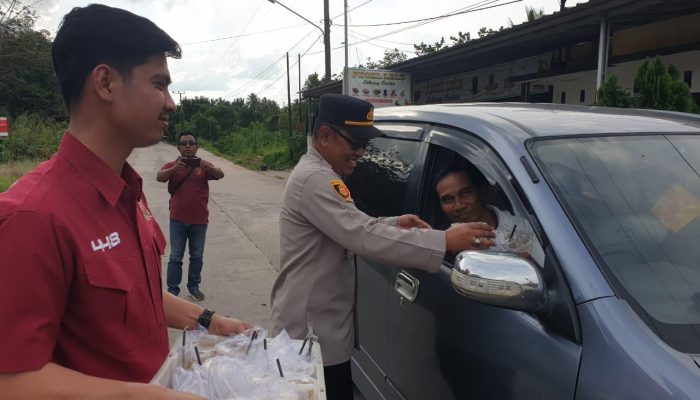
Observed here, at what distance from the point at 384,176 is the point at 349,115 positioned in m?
0.73

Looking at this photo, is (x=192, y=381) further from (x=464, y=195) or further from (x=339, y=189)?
(x=464, y=195)

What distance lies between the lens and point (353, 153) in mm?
2285

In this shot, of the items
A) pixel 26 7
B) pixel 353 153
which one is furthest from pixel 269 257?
pixel 26 7

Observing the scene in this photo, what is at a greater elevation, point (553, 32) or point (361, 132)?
point (553, 32)

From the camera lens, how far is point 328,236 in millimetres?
2133

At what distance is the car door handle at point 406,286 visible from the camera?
2.21m

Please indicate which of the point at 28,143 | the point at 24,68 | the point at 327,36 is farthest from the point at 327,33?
the point at 24,68

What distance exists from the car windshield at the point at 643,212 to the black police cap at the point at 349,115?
74 cm

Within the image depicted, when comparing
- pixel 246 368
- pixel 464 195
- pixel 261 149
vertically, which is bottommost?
pixel 261 149

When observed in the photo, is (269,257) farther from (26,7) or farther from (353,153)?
(26,7)

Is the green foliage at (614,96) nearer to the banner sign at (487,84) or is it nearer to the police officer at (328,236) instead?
the police officer at (328,236)

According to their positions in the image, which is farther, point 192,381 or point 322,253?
point 322,253

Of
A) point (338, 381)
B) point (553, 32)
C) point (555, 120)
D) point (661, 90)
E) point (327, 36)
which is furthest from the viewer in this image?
point (327, 36)

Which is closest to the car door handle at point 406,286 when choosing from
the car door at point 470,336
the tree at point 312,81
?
the car door at point 470,336
